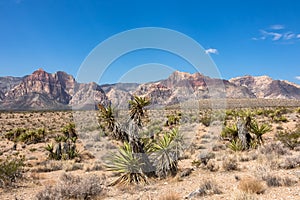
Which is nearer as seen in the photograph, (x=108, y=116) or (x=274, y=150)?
(x=108, y=116)

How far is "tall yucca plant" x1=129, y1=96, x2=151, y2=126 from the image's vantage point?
863 centimetres

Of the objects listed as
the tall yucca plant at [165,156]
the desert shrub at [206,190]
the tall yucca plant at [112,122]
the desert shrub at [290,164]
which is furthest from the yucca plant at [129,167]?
the desert shrub at [290,164]

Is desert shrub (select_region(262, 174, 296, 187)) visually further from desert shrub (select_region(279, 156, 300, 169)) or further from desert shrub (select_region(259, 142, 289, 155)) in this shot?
desert shrub (select_region(259, 142, 289, 155))

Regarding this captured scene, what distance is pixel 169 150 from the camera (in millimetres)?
8867

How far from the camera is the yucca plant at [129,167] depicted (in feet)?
26.6

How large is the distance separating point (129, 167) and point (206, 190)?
2.78m

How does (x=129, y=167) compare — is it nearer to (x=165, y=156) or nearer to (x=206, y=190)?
(x=165, y=156)

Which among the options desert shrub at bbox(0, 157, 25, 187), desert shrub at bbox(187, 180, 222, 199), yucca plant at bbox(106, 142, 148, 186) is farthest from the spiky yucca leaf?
desert shrub at bbox(0, 157, 25, 187)

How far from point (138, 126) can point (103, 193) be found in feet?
8.34

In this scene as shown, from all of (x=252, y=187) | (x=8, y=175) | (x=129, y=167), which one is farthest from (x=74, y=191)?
(x=252, y=187)

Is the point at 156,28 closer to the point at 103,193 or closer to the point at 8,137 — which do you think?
the point at 103,193

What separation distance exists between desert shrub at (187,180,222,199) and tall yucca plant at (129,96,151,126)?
3.05 meters

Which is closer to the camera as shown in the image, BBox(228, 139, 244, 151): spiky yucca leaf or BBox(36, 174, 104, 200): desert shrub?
BBox(36, 174, 104, 200): desert shrub

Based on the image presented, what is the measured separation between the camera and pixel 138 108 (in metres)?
8.73
